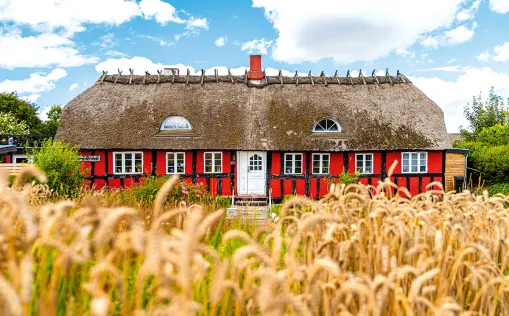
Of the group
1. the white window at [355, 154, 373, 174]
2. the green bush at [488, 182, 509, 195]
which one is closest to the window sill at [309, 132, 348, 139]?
the white window at [355, 154, 373, 174]

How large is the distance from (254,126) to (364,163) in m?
4.67

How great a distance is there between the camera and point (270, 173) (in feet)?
55.2

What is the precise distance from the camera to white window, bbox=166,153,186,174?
16.8 metres

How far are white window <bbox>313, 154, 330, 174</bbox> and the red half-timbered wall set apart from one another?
17cm

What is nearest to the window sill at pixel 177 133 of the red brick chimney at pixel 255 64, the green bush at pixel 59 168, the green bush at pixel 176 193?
the green bush at pixel 59 168

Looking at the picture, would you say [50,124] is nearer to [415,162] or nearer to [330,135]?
[330,135]

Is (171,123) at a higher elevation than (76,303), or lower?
higher

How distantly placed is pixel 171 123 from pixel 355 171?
7.66 m

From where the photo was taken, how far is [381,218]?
11.1 feet

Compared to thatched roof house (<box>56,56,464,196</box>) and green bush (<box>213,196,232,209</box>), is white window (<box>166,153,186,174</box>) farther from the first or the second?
green bush (<box>213,196,232,209</box>)

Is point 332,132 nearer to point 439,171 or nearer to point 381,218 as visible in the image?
point 439,171

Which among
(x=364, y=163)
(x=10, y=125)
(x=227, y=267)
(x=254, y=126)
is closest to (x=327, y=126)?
(x=364, y=163)

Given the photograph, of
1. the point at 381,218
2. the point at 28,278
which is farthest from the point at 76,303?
the point at 381,218

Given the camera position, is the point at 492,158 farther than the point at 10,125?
No
